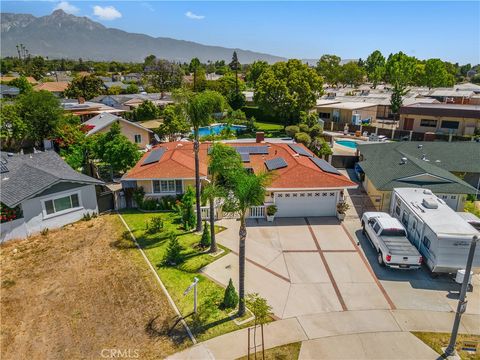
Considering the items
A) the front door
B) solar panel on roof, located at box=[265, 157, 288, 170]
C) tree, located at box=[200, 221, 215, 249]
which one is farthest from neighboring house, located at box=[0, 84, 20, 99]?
the front door

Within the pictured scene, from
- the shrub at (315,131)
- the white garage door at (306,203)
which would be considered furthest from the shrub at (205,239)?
the shrub at (315,131)

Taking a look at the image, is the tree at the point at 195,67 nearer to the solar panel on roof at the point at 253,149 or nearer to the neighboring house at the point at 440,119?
the solar panel on roof at the point at 253,149

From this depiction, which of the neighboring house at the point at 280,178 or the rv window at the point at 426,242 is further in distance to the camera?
the neighboring house at the point at 280,178

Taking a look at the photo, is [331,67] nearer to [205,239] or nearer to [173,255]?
[205,239]

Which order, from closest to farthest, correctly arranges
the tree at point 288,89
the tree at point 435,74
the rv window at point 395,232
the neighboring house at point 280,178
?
the rv window at point 395,232 < the neighboring house at point 280,178 < the tree at point 288,89 < the tree at point 435,74

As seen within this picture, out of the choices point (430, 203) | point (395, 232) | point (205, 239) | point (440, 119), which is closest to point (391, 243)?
point (395, 232)

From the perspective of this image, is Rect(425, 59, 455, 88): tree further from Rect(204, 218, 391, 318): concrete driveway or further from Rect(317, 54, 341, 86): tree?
Rect(204, 218, 391, 318): concrete driveway
